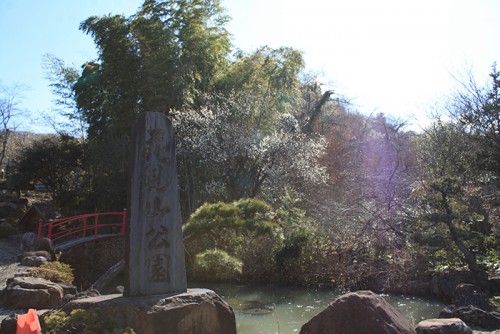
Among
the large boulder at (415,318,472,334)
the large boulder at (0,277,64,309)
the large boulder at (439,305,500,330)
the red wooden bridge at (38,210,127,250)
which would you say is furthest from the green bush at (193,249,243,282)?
the large boulder at (415,318,472,334)

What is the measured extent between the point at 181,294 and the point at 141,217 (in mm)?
950

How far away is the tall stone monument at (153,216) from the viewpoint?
4777 millimetres

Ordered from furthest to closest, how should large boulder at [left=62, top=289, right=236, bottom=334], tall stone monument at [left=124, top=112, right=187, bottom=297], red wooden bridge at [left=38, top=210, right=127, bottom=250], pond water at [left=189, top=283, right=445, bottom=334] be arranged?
red wooden bridge at [left=38, top=210, right=127, bottom=250], pond water at [left=189, top=283, right=445, bottom=334], tall stone monument at [left=124, top=112, right=187, bottom=297], large boulder at [left=62, top=289, right=236, bottom=334]

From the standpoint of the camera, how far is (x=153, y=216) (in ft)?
16.1

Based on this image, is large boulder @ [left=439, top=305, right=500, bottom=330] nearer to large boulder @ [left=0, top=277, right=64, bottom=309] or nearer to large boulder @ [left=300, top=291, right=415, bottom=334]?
large boulder @ [left=300, top=291, right=415, bottom=334]

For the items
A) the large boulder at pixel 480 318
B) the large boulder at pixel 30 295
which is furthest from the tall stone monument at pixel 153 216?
the large boulder at pixel 480 318

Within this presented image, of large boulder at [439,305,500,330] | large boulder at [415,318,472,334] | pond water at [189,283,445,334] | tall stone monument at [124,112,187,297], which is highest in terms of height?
tall stone monument at [124,112,187,297]

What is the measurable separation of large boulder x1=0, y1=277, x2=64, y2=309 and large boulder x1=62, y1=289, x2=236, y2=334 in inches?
106

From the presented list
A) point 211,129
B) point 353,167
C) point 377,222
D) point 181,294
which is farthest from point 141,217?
point 353,167

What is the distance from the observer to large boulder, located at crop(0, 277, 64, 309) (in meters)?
6.80

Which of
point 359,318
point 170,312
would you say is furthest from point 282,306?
point 170,312

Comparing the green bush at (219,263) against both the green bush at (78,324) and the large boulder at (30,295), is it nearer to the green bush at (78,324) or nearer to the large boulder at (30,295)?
Answer: the large boulder at (30,295)

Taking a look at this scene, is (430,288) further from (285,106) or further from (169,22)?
(169,22)

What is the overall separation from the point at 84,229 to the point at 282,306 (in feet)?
23.9
